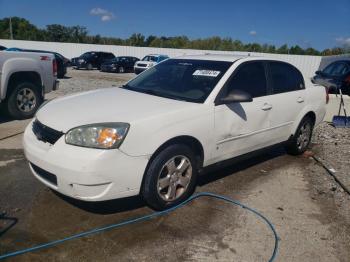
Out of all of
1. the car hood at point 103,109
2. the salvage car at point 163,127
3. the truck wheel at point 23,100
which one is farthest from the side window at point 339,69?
the car hood at point 103,109

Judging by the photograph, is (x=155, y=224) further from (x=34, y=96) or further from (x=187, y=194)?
(x=34, y=96)

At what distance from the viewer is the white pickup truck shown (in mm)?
6861

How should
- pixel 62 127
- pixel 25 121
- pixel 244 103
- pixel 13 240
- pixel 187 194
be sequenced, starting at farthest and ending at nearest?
1. pixel 25 121
2. pixel 244 103
3. pixel 187 194
4. pixel 62 127
5. pixel 13 240

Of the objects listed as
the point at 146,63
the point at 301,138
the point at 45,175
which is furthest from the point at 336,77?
the point at 146,63

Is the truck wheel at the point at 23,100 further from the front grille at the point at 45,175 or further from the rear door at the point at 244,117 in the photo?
the rear door at the point at 244,117

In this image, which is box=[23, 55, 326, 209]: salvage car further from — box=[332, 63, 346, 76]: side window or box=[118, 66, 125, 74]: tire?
box=[118, 66, 125, 74]: tire

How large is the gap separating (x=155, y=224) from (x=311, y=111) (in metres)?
3.43

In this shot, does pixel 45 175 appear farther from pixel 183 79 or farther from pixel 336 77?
pixel 336 77

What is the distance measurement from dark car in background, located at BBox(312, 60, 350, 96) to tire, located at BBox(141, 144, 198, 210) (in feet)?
26.3

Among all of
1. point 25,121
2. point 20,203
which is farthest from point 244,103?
point 25,121

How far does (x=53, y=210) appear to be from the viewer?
357 cm

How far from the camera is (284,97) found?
492cm

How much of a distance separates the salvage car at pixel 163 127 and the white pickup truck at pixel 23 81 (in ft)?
11.2

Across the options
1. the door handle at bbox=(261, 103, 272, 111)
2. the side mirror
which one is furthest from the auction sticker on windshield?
the door handle at bbox=(261, 103, 272, 111)
